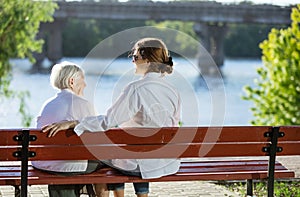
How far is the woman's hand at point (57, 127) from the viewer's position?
3.46 metres

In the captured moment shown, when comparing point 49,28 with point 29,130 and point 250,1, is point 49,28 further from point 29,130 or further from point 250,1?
point 29,130

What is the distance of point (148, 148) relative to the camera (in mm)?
3586

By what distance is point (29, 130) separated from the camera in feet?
11.3

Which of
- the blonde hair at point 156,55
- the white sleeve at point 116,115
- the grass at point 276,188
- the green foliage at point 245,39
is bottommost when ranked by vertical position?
the grass at point 276,188

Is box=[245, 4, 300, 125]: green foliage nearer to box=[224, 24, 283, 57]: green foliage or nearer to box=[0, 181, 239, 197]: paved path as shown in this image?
box=[0, 181, 239, 197]: paved path

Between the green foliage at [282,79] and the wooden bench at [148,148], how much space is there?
485 centimetres

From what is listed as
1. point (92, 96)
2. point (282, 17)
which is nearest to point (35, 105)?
point (282, 17)

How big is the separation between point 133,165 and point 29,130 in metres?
0.54

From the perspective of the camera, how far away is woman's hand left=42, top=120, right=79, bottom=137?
346 centimetres

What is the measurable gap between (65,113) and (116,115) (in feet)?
0.89

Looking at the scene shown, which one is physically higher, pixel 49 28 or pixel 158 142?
pixel 49 28

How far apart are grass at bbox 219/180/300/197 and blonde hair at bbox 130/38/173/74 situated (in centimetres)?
152

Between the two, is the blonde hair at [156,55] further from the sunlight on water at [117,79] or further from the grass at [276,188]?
the sunlight on water at [117,79]

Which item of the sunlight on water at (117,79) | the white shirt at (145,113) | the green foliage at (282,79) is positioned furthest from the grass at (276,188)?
the sunlight on water at (117,79)
